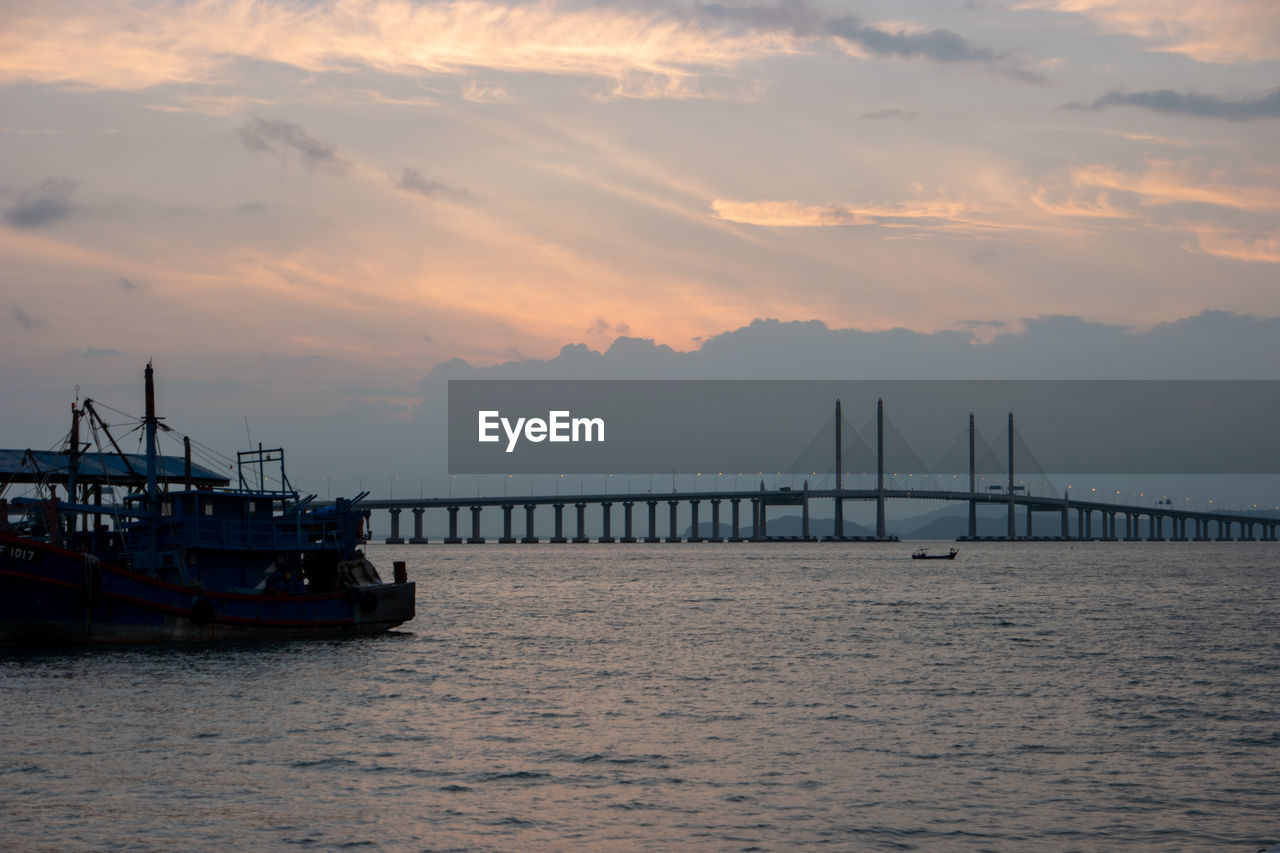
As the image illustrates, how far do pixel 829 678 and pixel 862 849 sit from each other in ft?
65.1

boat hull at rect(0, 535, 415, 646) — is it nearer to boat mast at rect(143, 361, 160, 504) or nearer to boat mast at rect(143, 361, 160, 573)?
boat mast at rect(143, 361, 160, 573)

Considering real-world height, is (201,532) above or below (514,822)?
above

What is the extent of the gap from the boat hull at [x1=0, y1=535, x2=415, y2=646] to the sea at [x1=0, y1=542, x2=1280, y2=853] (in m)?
1.03

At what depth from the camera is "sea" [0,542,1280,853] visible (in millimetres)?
19234

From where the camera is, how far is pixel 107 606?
134 feet

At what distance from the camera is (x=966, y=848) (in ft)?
59.5

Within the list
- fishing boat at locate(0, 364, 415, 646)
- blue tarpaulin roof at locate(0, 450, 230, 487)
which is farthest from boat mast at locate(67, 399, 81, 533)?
blue tarpaulin roof at locate(0, 450, 230, 487)

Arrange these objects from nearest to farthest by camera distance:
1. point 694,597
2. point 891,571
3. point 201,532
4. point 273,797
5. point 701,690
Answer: point 273,797 < point 701,690 < point 201,532 < point 694,597 < point 891,571

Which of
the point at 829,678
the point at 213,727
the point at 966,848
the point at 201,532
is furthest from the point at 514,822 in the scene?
the point at 201,532

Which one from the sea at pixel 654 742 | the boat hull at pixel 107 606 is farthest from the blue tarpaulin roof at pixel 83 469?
the sea at pixel 654 742

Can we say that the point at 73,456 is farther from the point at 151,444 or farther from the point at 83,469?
the point at 83,469

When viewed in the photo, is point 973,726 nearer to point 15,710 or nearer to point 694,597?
point 15,710

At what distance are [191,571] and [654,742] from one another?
23564 mm

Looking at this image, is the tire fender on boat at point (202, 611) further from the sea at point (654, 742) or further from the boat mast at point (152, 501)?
the boat mast at point (152, 501)
